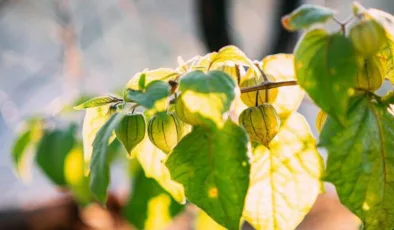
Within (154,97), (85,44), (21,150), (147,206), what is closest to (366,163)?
(154,97)

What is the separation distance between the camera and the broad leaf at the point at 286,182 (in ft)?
1.60

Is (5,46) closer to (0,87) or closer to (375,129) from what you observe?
(0,87)

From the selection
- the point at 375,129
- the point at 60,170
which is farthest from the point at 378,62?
the point at 60,170

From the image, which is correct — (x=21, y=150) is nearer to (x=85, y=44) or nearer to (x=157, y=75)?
(x=157, y=75)

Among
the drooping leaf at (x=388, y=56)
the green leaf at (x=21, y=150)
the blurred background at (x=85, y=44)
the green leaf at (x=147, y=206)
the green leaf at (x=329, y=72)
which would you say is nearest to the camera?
the green leaf at (x=329, y=72)

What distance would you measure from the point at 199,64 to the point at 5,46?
12.5 ft

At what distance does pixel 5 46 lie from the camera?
410 centimetres

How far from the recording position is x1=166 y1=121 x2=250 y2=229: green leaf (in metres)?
0.39

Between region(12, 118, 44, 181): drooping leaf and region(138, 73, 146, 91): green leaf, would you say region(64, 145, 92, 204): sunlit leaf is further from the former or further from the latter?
region(138, 73, 146, 91): green leaf

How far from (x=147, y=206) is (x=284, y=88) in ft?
2.45

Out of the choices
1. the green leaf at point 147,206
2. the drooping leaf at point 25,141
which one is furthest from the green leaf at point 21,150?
the green leaf at point 147,206

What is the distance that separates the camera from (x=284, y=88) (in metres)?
0.55

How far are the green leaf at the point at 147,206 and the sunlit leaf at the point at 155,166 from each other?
54 cm

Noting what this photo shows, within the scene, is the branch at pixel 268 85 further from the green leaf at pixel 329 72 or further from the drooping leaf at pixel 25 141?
the drooping leaf at pixel 25 141
